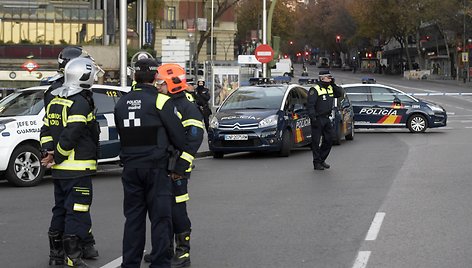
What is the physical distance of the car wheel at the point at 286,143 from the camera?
60.4ft

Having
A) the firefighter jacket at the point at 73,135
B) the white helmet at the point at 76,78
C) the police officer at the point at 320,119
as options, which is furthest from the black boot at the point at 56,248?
the police officer at the point at 320,119

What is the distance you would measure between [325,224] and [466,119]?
25906 mm

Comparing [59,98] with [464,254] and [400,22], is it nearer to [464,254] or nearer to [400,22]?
[464,254]

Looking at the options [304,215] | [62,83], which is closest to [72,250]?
[62,83]

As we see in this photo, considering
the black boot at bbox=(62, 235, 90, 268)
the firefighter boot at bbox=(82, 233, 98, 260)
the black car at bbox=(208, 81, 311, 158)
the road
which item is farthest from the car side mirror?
the black boot at bbox=(62, 235, 90, 268)

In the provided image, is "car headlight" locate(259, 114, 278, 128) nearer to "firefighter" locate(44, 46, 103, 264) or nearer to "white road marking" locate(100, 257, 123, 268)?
"firefighter" locate(44, 46, 103, 264)

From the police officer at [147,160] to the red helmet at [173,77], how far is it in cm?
43

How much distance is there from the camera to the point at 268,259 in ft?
26.1

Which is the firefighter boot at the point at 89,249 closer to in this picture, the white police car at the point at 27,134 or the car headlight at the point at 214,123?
the white police car at the point at 27,134

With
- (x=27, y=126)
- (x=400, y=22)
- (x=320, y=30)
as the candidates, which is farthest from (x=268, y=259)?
(x=320, y=30)

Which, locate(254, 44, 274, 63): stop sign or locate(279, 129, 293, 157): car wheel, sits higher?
locate(254, 44, 274, 63): stop sign

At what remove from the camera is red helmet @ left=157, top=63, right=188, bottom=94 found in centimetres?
738

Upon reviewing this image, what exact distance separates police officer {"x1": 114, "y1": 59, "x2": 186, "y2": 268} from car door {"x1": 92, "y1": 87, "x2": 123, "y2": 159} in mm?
7286

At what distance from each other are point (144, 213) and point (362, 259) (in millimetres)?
2195
